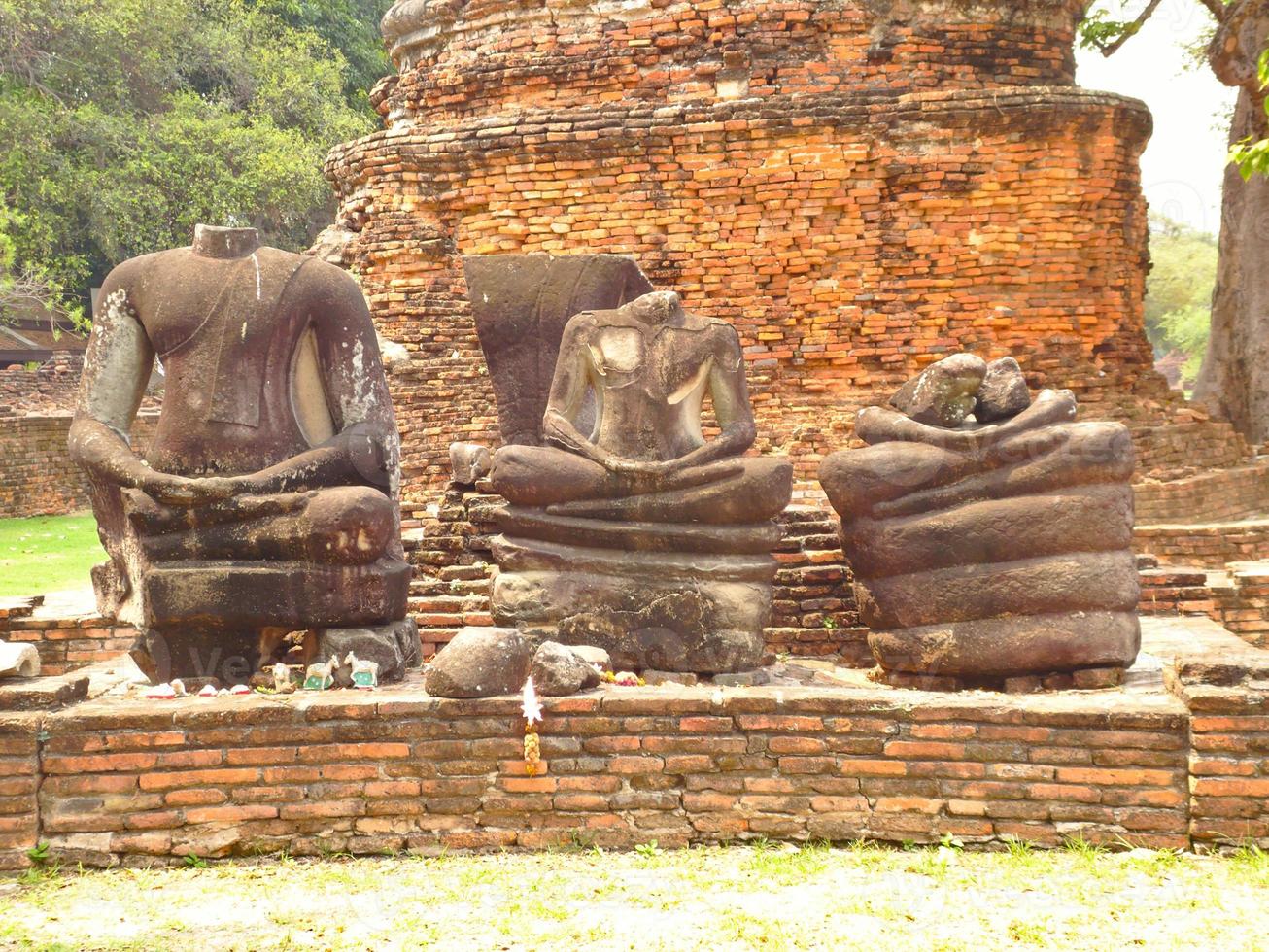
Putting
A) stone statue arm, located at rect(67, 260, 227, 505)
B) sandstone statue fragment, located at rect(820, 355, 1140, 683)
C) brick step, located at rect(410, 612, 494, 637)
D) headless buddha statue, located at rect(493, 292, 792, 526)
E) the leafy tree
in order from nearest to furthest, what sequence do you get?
1. sandstone statue fragment, located at rect(820, 355, 1140, 683)
2. stone statue arm, located at rect(67, 260, 227, 505)
3. headless buddha statue, located at rect(493, 292, 792, 526)
4. brick step, located at rect(410, 612, 494, 637)
5. the leafy tree

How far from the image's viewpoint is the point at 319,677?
5.07 meters

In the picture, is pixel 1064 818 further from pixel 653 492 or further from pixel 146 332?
pixel 146 332

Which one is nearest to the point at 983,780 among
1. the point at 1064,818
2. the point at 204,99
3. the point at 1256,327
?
the point at 1064,818

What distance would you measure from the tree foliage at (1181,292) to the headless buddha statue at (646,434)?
1239 inches

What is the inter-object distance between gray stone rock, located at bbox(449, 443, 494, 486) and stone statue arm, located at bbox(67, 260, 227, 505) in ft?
6.35

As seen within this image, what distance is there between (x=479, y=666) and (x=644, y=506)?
4.17 ft

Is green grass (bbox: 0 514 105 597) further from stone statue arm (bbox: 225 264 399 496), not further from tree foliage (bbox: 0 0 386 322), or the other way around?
stone statue arm (bbox: 225 264 399 496)

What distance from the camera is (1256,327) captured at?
47.5ft

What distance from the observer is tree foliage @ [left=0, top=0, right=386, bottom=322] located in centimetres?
2075

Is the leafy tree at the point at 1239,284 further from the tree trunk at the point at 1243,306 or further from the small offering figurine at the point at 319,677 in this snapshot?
the small offering figurine at the point at 319,677

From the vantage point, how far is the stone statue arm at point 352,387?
5477 mm

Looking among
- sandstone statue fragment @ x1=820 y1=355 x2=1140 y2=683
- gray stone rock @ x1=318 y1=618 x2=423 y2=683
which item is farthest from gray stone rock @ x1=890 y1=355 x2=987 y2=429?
gray stone rock @ x1=318 y1=618 x2=423 y2=683

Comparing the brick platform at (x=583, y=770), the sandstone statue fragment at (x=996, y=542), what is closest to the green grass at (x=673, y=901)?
the brick platform at (x=583, y=770)

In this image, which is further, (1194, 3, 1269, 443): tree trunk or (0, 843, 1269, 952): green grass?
(1194, 3, 1269, 443): tree trunk
